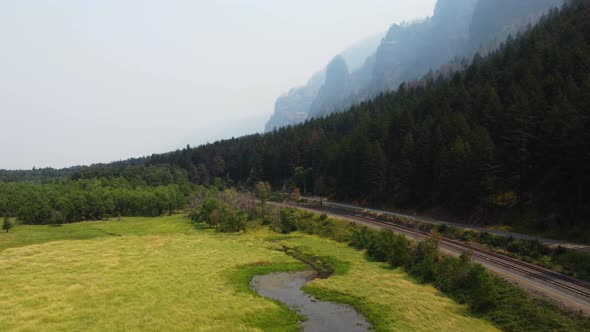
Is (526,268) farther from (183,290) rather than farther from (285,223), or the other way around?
(285,223)

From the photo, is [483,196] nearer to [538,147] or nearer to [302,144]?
[538,147]

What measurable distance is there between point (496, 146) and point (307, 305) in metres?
59.6

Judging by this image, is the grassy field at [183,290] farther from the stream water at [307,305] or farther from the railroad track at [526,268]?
the railroad track at [526,268]

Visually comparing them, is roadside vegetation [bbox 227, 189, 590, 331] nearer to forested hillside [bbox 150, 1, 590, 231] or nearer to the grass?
the grass

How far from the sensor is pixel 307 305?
45.7 metres

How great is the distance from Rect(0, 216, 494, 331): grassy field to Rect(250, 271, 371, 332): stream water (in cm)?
171

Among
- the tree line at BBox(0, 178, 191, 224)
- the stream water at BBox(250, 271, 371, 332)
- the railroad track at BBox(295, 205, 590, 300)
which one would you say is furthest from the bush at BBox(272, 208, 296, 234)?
the tree line at BBox(0, 178, 191, 224)

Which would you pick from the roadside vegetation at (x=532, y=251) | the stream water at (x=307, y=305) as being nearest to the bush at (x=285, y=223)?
the stream water at (x=307, y=305)

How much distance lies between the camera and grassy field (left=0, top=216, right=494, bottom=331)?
38594 millimetres

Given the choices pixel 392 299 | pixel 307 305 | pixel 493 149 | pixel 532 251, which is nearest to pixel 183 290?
pixel 307 305

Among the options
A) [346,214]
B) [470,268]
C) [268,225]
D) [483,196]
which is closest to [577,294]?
[470,268]

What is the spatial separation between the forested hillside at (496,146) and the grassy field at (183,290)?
101 feet

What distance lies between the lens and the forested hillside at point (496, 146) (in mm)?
61875

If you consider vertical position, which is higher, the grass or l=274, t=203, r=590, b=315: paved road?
l=274, t=203, r=590, b=315: paved road
